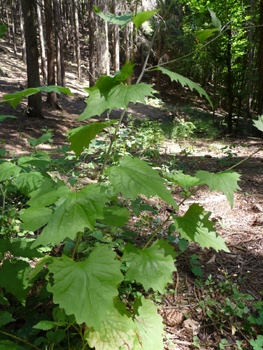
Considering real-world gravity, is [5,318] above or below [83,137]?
below

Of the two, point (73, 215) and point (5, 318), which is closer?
point (73, 215)

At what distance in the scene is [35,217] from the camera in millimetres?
936

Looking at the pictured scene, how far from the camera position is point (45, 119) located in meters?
9.08

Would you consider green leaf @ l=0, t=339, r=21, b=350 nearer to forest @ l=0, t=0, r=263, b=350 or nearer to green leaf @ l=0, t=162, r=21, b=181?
forest @ l=0, t=0, r=263, b=350

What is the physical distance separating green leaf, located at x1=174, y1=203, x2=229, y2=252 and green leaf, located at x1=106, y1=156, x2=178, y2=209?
0.31m

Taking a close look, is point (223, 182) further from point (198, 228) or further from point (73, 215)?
point (73, 215)

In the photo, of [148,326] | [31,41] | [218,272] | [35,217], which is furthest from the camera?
[31,41]

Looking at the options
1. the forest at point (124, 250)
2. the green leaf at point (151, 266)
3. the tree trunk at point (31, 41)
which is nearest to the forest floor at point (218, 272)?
the forest at point (124, 250)

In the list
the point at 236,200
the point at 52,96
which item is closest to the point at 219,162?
the point at 236,200

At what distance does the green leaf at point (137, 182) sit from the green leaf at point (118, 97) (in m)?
0.24

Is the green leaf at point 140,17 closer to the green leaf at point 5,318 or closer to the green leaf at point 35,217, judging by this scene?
the green leaf at point 35,217

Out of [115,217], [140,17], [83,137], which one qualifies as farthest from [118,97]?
[115,217]

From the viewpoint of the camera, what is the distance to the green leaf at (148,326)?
125cm

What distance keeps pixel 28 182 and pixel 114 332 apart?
99cm
